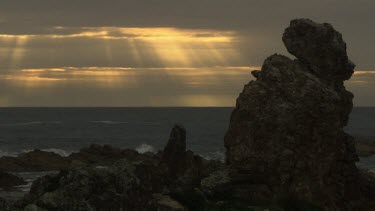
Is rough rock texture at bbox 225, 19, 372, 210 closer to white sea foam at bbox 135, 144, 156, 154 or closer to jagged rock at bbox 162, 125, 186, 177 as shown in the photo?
jagged rock at bbox 162, 125, 186, 177

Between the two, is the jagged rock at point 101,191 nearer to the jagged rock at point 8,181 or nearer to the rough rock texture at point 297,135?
the rough rock texture at point 297,135

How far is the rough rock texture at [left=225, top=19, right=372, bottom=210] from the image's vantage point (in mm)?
32594

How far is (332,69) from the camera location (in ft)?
118

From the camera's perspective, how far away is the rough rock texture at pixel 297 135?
32594 millimetres

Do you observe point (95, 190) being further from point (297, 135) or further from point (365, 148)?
point (365, 148)

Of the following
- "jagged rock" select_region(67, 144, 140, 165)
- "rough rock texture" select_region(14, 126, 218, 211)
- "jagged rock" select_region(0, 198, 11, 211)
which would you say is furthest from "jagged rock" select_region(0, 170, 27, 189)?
"jagged rock" select_region(0, 198, 11, 211)

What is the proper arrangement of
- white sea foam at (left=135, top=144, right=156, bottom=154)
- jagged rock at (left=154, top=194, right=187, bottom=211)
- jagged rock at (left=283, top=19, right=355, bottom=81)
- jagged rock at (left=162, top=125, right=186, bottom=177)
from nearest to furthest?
jagged rock at (left=154, top=194, right=187, bottom=211)
jagged rock at (left=283, top=19, right=355, bottom=81)
jagged rock at (left=162, top=125, right=186, bottom=177)
white sea foam at (left=135, top=144, right=156, bottom=154)

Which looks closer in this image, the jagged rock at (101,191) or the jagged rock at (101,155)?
the jagged rock at (101,191)

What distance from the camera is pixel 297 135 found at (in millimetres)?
32969

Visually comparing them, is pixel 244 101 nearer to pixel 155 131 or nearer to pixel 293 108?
pixel 293 108

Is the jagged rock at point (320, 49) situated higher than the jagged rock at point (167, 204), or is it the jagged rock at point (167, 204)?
the jagged rock at point (320, 49)

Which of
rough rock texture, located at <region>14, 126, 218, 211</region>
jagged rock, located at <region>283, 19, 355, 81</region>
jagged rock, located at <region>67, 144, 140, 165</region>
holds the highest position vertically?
jagged rock, located at <region>283, 19, 355, 81</region>

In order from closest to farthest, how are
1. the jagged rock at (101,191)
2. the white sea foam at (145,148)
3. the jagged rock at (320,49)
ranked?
the jagged rock at (101,191)
the jagged rock at (320,49)
the white sea foam at (145,148)

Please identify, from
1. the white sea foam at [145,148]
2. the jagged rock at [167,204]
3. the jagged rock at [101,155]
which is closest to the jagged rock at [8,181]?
the jagged rock at [101,155]
